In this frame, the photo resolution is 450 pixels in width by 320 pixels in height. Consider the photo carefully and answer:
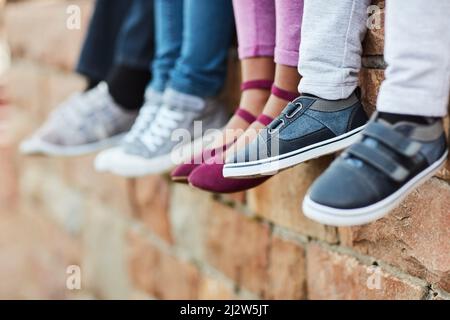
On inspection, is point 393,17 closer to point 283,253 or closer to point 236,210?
point 283,253

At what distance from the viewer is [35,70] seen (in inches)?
105

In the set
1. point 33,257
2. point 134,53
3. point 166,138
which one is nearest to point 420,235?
point 166,138

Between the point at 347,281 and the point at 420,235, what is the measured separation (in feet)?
0.76

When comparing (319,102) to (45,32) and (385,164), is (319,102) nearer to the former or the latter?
(385,164)

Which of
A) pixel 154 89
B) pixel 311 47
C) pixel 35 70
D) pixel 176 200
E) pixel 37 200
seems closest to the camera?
pixel 311 47

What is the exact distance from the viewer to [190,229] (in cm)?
172

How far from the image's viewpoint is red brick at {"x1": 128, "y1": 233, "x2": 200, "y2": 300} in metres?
1.73

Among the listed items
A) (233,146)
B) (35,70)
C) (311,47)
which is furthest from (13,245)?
(311,47)

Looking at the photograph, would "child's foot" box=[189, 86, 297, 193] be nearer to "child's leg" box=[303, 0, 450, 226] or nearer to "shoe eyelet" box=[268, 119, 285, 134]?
"shoe eyelet" box=[268, 119, 285, 134]

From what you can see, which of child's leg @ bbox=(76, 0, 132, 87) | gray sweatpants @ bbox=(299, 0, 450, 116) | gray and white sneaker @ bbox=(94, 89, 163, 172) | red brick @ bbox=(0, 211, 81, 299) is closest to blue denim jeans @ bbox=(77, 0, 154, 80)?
child's leg @ bbox=(76, 0, 132, 87)

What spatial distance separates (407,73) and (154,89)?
657 millimetres

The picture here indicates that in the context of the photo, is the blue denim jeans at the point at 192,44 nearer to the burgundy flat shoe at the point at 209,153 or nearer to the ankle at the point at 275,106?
the burgundy flat shoe at the point at 209,153

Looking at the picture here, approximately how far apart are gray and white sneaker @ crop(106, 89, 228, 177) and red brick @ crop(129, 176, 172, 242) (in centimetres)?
55
